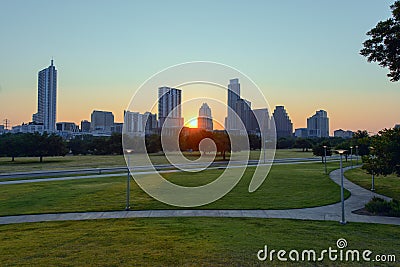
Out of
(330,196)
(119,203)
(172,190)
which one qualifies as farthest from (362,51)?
(119,203)

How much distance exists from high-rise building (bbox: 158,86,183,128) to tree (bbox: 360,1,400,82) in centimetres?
1157

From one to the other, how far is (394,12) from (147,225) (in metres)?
16.4

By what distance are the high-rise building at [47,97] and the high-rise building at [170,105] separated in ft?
542

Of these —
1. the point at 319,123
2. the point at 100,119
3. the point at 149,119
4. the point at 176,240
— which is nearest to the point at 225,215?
the point at 176,240

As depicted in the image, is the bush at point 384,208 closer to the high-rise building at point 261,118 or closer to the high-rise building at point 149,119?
the high-rise building at point 261,118

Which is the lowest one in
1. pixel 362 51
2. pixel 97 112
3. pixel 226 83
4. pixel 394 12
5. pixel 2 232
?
pixel 2 232

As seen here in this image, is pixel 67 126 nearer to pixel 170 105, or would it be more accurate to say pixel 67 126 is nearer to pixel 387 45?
pixel 170 105

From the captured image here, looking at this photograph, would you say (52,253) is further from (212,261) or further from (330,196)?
(330,196)

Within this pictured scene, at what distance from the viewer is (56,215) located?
1462 centimetres

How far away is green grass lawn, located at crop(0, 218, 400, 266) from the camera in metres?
8.46

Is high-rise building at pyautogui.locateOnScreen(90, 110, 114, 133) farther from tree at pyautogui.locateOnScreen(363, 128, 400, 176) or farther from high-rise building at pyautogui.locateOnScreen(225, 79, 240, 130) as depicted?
tree at pyautogui.locateOnScreen(363, 128, 400, 176)

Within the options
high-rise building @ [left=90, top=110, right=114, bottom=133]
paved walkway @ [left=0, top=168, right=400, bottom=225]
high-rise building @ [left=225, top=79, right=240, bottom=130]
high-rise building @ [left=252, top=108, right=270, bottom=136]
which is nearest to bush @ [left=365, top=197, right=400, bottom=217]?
paved walkway @ [left=0, top=168, right=400, bottom=225]

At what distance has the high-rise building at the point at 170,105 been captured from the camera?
1281 centimetres

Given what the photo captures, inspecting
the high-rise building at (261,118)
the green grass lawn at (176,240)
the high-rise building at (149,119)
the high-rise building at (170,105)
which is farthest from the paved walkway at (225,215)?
the high-rise building at (261,118)
